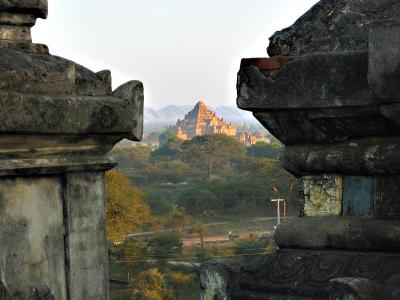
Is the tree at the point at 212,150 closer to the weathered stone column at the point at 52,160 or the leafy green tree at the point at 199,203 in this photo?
the leafy green tree at the point at 199,203

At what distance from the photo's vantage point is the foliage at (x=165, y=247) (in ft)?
119

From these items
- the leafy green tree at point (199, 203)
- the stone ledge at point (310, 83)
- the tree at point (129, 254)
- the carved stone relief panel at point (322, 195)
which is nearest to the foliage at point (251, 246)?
the tree at point (129, 254)

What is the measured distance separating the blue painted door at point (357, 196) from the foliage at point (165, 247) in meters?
33.6

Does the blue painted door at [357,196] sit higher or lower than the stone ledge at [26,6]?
lower

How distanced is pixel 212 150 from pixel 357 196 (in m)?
75.7

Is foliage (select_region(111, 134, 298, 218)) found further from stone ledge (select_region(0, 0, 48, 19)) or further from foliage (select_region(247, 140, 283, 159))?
stone ledge (select_region(0, 0, 48, 19))

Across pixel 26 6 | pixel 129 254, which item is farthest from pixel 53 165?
pixel 129 254

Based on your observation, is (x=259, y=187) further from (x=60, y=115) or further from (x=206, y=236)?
(x=60, y=115)

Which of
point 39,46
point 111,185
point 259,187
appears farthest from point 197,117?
point 39,46

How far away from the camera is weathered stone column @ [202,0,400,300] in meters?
2.36

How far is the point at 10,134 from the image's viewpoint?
2.51 meters

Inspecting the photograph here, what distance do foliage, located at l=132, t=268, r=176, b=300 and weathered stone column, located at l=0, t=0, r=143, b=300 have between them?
2552 cm

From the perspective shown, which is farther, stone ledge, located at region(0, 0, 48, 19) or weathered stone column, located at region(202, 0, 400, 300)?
stone ledge, located at region(0, 0, 48, 19)

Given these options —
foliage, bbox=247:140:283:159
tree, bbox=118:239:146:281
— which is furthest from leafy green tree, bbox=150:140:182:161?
tree, bbox=118:239:146:281
